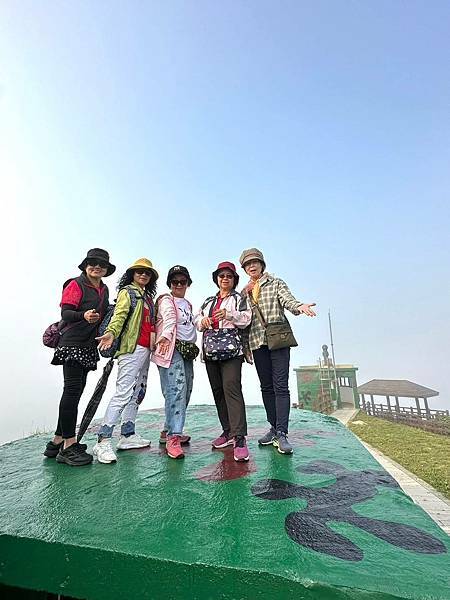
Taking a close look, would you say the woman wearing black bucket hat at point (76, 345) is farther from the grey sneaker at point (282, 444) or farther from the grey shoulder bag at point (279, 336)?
the grey sneaker at point (282, 444)

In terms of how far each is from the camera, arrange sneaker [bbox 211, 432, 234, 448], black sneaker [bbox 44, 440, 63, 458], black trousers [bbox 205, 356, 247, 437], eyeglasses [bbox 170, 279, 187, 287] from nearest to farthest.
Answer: black trousers [bbox 205, 356, 247, 437] → black sneaker [bbox 44, 440, 63, 458] → sneaker [bbox 211, 432, 234, 448] → eyeglasses [bbox 170, 279, 187, 287]

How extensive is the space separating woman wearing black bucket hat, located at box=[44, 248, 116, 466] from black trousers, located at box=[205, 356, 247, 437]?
105 cm

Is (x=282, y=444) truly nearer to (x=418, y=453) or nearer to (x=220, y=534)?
(x=220, y=534)

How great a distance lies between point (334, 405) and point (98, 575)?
26353mm

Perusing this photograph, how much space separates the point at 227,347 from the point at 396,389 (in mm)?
32133

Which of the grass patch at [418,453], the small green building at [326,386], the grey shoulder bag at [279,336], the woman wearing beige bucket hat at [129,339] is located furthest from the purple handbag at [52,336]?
the small green building at [326,386]

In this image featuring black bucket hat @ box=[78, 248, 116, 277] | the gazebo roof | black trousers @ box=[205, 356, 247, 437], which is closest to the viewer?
black trousers @ box=[205, 356, 247, 437]

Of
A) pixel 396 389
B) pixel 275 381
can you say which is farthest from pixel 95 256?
pixel 396 389

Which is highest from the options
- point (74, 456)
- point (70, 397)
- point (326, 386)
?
point (326, 386)

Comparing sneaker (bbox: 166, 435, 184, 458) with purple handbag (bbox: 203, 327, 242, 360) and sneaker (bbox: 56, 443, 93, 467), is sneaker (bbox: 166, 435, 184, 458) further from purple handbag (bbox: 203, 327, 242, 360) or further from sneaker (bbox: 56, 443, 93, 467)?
purple handbag (bbox: 203, 327, 242, 360)

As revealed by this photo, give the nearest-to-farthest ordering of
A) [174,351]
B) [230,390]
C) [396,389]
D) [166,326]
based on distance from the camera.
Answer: [230,390]
[166,326]
[174,351]
[396,389]

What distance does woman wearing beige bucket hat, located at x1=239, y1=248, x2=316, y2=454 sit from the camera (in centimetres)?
304

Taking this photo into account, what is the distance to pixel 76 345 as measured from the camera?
2830 mm

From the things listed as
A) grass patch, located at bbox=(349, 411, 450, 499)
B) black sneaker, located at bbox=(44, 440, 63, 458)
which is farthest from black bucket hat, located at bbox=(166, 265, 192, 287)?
Result: grass patch, located at bbox=(349, 411, 450, 499)
